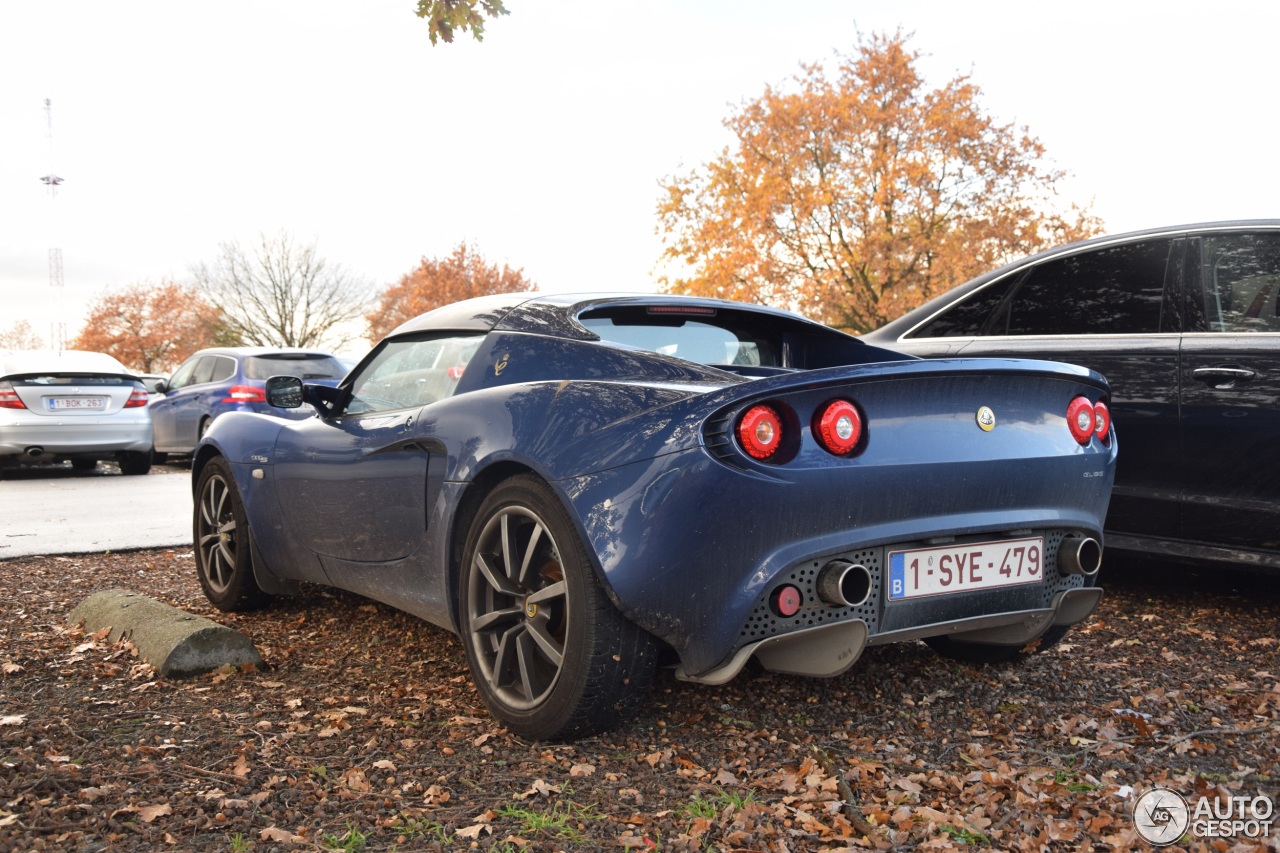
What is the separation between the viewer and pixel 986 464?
10.4 ft

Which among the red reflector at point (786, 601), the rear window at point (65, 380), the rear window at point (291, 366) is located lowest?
the red reflector at point (786, 601)

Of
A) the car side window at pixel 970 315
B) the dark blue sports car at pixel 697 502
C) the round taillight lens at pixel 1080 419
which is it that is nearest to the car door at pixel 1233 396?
the car side window at pixel 970 315

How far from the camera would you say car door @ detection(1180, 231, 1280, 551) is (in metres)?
4.41

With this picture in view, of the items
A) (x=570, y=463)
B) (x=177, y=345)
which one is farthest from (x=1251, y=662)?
(x=177, y=345)

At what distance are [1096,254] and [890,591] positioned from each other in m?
2.89

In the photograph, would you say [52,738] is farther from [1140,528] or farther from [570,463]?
[1140,528]

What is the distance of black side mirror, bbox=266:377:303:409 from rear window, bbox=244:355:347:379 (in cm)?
964

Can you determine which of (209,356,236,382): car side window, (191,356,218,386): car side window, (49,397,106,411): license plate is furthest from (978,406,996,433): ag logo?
(191,356,218,386): car side window

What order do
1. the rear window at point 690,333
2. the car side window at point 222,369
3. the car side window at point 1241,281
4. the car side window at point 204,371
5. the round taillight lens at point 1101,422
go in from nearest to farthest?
the round taillight lens at point 1101,422, the rear window at point 690,333, the car side window at point 1241,281, the car side window at point 222,369, the car side window at point 204,371

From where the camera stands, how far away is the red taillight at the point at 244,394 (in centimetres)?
1371

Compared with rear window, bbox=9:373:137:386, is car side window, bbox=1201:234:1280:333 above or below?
above

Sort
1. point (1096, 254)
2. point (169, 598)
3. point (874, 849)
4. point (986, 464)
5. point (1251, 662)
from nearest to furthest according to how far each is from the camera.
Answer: point (874, 849) < point (986, 464) < point (1251, 662) < point (1096, 254) < point (169, 598)

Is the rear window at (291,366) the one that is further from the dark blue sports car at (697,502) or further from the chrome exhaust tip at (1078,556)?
the chrome exhaust tip at (1078,556)

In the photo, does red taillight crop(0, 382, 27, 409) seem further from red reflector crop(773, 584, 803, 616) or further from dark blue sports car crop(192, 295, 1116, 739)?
red reflector crop(773, 584, 803, 616)
